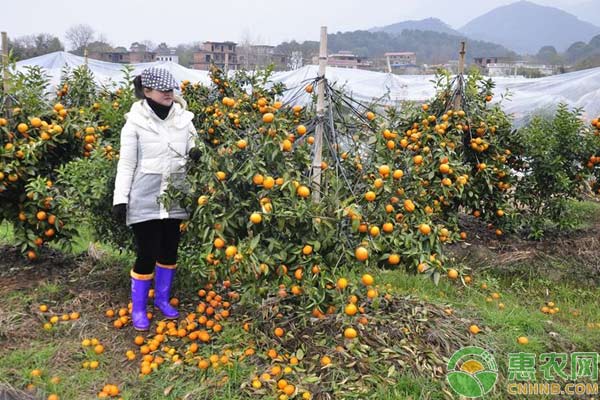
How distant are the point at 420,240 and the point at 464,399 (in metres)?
0.81

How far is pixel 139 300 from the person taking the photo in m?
2.91

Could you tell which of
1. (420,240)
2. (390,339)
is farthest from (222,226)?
(390,339)

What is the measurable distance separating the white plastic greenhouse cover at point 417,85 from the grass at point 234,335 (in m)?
3.72

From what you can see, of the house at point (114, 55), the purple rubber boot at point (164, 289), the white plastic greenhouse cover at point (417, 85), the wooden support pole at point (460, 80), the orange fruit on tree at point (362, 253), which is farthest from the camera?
the house at point (114, 55)

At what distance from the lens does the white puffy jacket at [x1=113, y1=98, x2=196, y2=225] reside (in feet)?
8.87

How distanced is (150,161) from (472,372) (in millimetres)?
2085

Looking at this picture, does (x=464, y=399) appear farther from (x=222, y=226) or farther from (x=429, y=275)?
(x=222, y=226)

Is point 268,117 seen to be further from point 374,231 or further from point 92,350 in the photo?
point 92,350

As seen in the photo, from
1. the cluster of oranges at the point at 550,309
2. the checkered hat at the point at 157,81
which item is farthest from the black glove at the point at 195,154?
the cluster of oranges at the point at 550,309

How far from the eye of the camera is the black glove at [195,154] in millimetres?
2703

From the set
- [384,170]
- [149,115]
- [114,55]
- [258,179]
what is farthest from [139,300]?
[114,55]

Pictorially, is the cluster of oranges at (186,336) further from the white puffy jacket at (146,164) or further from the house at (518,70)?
the house at (518,70)

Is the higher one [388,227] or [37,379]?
[388,227]

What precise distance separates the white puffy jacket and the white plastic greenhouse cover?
420 centimetres
